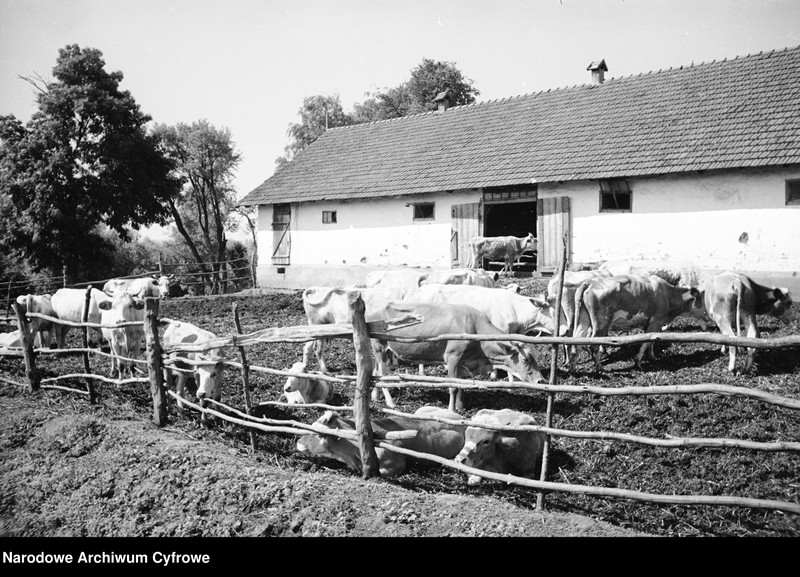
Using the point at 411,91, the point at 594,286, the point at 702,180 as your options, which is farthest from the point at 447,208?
the point at 411,91

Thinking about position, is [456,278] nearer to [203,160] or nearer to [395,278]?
[395,278]

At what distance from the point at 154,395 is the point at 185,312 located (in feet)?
33.9

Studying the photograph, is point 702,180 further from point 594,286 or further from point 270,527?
point 270,527

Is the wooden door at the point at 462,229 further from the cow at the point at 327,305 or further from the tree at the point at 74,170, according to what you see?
the tree at the point at 74,170

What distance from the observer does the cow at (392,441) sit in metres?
6.24

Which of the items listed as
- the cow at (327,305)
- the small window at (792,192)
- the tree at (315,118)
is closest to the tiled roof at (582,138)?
the small window at (792,192)

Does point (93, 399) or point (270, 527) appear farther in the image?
point (93, 399)

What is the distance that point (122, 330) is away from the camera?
10594 millimetres

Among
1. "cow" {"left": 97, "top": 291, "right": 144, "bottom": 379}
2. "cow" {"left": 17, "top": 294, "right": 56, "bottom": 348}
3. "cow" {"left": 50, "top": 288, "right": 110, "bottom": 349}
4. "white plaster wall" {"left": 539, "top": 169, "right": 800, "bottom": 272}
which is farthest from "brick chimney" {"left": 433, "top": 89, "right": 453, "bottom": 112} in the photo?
"cow" {"left": 97, "top": 291, "right": 144, "bottom": 379}

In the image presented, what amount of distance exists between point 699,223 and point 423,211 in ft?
26.3

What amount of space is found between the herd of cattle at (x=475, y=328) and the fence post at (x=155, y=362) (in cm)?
43

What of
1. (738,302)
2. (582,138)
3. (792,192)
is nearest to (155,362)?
(738,302)

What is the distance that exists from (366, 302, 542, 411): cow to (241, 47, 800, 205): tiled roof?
361 inches

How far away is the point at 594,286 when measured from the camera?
33.8ft
